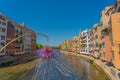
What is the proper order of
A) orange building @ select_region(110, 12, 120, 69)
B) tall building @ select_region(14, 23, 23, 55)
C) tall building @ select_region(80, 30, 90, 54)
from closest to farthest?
orange building @ select_region(110, 12, 120, 69)
tall building @ select_region(14, 23, 23, 55)
tall building @ select_region(80, 30, 90, 54)

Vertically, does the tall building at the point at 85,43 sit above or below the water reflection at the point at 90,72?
above

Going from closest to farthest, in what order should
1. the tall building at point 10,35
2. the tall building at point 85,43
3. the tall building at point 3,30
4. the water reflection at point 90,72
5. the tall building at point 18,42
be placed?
1. the water reflection at point 90,72
2. the tall building at point 3,30
3. the tall building at point 10,35
4. the tall building at point 18,42
5. the tall building at point 85,43

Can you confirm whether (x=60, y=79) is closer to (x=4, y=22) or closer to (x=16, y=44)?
(x=4, y=22)

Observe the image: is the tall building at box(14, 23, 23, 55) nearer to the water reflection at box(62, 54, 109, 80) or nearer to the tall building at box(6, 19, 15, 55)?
the tall building at box(6, 19, 15, 55)

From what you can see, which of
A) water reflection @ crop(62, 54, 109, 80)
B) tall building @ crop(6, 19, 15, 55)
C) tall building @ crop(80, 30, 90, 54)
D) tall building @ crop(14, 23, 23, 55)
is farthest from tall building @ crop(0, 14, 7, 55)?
tall building @ crop(80, 30, 90, 54)

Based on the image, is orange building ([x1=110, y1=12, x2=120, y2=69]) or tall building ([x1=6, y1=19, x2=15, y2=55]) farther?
tall building ([x1=6, y1=19, x2=15, y2=55])

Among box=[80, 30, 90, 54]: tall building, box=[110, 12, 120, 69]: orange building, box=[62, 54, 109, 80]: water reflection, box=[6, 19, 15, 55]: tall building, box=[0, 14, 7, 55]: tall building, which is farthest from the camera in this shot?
box=[80, 30, 90, 54]: tall building

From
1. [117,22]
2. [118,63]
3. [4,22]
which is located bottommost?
[118,63]

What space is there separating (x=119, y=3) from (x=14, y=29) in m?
61.5

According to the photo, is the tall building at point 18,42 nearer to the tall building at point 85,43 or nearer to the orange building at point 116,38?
the tall building at point 85,43

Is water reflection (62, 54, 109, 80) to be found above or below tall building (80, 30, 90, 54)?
below

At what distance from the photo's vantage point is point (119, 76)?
110ft

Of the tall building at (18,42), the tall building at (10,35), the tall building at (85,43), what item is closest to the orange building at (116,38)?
the tall building at (10,35)

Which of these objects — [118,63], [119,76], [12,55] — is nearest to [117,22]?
A: [118,63]
